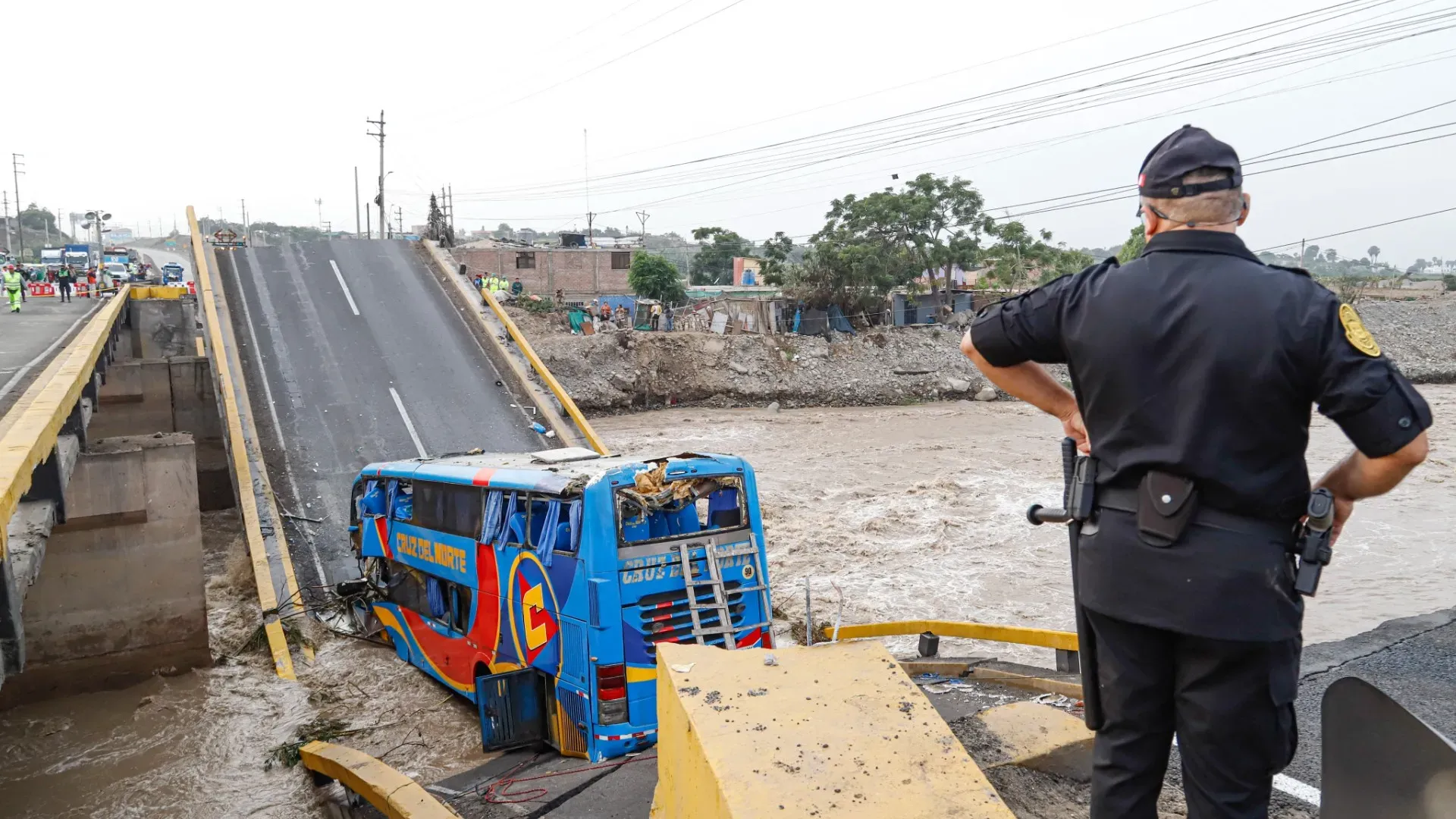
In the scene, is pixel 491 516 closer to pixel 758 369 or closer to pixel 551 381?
pixel 551 381

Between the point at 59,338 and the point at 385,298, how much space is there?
7.81 metres

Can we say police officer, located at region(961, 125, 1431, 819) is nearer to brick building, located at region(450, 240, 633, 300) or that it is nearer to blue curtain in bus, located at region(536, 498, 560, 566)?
blue curtain in bus, located at region(536, 498, 560, 566)

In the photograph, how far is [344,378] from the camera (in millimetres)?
20922

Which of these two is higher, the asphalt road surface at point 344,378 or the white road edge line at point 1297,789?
the asphalt road surface at point 344,378

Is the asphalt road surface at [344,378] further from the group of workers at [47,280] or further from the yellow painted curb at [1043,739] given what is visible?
the yellow painted curb at [1043,739]

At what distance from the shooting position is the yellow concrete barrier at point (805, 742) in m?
3.14

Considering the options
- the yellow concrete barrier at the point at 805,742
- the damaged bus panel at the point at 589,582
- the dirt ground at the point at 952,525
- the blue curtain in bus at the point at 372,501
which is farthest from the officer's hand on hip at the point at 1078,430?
the dirt ground at the point at 952,525

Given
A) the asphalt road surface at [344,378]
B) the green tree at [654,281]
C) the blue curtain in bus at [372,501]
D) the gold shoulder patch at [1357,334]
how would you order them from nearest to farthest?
the gold shoulder patch at [1357,334]
the blue curtain in bus at [372,501]
the asphalt road surface at [344,378]
the green tree at [654,281]

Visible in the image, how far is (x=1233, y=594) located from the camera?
2.42 m

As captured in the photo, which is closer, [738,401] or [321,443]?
[321,443]

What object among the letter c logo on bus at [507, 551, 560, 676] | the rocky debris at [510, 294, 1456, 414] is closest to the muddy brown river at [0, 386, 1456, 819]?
the letter c logo on bus at [507, 551, 560, 676]

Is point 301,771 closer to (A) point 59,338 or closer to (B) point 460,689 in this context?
(B) point 460,689

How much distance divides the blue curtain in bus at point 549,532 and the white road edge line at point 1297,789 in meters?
5.68

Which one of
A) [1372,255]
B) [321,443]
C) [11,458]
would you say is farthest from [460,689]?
[1372,255]
